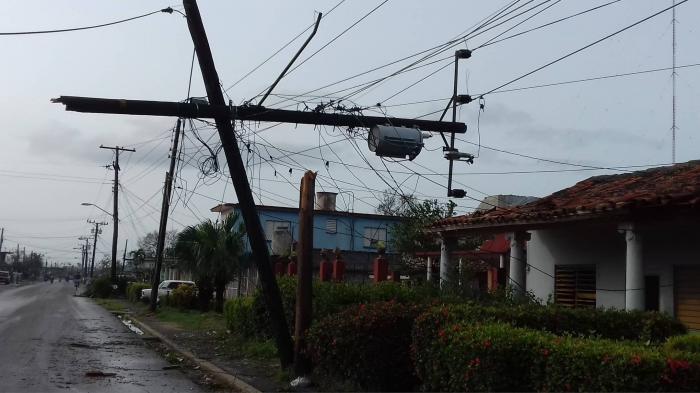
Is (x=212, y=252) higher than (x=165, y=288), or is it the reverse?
(x=212, y=252)

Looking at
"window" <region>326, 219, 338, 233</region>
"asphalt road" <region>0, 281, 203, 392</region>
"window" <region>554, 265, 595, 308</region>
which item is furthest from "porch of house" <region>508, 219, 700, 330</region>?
"window" <region>326, 219, 338, 233</region>

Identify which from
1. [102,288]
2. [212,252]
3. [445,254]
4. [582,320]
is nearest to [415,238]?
[212,252]

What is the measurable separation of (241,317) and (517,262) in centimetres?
723

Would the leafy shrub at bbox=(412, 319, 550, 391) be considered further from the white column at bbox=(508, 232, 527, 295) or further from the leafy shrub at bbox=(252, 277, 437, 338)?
the white column at bbox=(508, 232, 527, 295)

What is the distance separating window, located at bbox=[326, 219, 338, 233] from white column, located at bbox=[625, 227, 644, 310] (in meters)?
36.3

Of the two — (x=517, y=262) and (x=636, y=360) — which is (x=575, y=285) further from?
(x=636, y=360)

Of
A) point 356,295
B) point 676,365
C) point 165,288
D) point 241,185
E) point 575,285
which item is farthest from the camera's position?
point 165,288

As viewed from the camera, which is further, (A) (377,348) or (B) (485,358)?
(A) (377,348)

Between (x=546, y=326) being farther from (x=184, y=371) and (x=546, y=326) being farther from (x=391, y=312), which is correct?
(x=184, y=371)

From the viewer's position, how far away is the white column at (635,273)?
11.3 metres

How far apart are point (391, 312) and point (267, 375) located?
3.60m

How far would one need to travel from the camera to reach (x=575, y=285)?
14.6 m

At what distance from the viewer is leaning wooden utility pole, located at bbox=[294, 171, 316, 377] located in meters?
11.9

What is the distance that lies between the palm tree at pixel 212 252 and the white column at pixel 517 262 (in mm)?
18303
